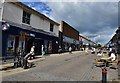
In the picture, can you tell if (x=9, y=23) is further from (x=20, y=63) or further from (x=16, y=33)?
(x=20, y=63)

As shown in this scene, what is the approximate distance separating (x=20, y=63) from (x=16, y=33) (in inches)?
326

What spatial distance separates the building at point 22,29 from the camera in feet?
72.4

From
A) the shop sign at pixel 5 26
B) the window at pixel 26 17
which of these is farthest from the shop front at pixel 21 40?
the window at pixel 26 17

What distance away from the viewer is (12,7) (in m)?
23.5

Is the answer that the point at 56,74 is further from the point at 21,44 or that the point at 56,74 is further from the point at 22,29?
the point at 22,29

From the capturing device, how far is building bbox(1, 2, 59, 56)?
22062mm

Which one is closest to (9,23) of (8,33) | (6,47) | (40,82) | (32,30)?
(8,33)

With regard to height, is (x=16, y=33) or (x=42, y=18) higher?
(x=42, y=18)

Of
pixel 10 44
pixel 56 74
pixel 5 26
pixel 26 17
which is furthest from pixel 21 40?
pixel 56 74

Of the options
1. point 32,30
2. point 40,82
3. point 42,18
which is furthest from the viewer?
point 42,18

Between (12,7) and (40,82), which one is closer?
(40,82)

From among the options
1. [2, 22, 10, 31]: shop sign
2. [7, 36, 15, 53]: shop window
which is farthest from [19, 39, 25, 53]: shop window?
[2, 22, 10, 31]: shop sign

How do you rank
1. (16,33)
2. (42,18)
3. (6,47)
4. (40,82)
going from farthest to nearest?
(42,18), (16,33), (6,47), (40,82)

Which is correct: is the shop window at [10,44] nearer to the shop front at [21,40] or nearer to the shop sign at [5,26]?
the shop front at [21,40]
